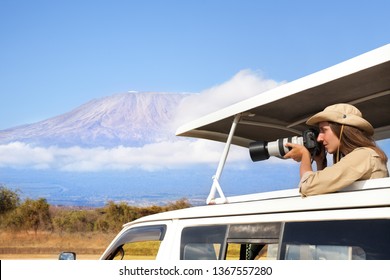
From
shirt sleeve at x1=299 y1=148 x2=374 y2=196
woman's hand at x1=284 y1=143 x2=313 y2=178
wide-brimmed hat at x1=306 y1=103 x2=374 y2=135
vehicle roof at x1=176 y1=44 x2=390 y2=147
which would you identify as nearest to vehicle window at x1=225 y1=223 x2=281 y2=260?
shirt sleeve at x1=299 y1=148 x2=374 y2=196

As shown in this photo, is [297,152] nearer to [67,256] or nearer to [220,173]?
→ [220,173]

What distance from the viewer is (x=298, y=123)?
576 centimetres

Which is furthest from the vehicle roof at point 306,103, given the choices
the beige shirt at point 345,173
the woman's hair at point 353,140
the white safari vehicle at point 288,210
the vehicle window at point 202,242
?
the vehicle window at point 202,242

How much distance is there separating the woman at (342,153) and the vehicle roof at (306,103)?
0.25m

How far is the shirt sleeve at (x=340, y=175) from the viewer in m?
3.86

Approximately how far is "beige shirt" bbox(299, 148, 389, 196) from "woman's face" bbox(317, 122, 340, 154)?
253 mm

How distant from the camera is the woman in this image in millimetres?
3875

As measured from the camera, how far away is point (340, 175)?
12.7ft

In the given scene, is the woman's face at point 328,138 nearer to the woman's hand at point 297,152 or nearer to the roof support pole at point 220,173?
the woman's hand at point 297,152

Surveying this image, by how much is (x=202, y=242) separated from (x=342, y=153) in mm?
1099

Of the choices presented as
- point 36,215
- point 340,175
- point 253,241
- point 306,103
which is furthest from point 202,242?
point 36,215

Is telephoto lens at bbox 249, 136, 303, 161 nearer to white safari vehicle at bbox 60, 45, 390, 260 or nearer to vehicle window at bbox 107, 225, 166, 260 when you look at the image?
white safari vehicle at bbox 60, 45, 390, 260
